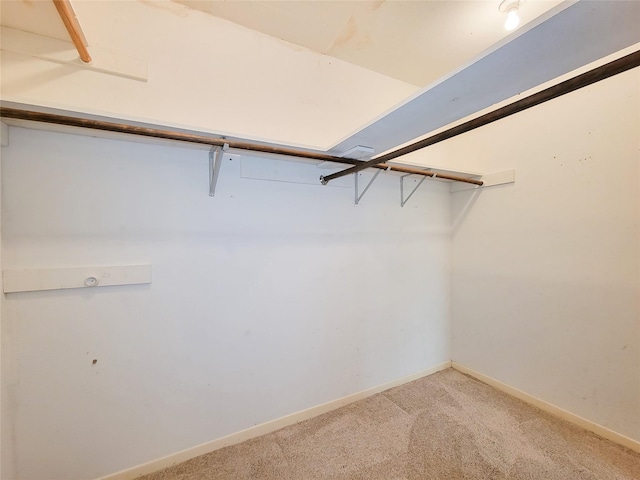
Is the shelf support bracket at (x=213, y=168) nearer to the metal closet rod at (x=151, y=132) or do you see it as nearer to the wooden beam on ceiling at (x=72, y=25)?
the metal closet rod at (x=151, y=132)

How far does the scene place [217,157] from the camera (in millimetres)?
1472

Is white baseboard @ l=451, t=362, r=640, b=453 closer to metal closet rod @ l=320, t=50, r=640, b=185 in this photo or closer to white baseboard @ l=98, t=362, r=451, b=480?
white baseboard @ l=98, t=362, r=451, b=480

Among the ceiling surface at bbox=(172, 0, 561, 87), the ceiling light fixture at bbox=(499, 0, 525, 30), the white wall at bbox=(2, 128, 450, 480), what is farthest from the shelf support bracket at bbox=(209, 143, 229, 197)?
the ceiling light fixture at bbox=(499, 0, 525, 30)

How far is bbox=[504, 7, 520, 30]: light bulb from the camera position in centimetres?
161

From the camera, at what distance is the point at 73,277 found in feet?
4.45

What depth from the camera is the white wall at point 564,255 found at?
176cm

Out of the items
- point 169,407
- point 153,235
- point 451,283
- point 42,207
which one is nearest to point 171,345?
point 169,407

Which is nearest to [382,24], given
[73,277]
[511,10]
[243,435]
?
[511,10]

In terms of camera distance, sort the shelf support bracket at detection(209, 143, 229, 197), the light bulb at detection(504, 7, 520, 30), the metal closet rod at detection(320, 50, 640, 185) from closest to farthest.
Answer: the metal closet rod at detection(320, 50, 640, 185), the shelf support bracket at detection(209, 143, 229, 197), the light bulb at detection(504, 7, 520, 30)

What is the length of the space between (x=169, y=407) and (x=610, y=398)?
2.91 metres

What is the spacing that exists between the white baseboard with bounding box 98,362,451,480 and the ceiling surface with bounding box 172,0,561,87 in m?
2.66

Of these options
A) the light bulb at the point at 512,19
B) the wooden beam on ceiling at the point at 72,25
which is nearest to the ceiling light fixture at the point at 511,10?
the light bulb at the point at 512,19

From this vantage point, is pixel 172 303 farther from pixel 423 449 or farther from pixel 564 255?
pixel 564 255

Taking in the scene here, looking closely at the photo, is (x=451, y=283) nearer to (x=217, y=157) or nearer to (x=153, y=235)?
(x=217, y=157)
